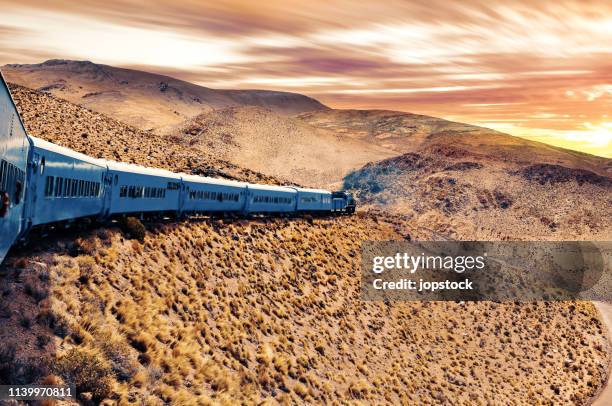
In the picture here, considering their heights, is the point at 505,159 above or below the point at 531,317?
above

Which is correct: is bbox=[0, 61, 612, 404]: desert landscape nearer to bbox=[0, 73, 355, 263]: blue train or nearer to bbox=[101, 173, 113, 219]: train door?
bbox=[101, 173, 113, 219]: train door

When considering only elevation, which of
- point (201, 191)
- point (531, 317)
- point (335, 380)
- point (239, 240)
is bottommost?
point (531, 317)

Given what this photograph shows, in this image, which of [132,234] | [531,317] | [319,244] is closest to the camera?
[132,234]

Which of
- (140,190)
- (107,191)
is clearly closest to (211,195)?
(140,190)

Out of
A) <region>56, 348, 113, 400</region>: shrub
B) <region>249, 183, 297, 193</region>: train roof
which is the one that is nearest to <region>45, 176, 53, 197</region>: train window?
<region>56, 348, 113, 400</region>: shrub

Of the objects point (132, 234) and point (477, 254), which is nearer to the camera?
point (132, 234)

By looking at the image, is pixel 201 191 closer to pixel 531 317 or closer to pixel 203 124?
pixel 531 317

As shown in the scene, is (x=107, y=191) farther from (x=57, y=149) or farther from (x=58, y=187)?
(x=58, y=187)

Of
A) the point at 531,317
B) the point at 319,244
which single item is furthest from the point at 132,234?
the point at 531,317
